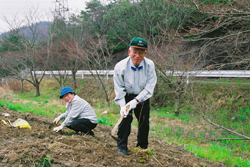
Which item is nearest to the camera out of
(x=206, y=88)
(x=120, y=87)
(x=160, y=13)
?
(x=120, y=87)

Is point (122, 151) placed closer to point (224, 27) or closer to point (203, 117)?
point (203, 117)

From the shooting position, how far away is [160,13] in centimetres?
1297

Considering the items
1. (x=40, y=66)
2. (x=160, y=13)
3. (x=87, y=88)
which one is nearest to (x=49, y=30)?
(x=40, y=66)

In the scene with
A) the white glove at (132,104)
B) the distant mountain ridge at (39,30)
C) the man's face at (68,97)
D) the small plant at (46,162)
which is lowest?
the small plant at (46,162)

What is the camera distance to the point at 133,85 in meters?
2.91

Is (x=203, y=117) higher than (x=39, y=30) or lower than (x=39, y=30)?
lower

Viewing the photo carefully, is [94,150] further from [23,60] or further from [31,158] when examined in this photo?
[23,60]

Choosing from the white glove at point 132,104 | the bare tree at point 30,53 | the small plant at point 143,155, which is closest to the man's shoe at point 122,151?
the small plant at point 143,155

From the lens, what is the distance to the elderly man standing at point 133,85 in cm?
282

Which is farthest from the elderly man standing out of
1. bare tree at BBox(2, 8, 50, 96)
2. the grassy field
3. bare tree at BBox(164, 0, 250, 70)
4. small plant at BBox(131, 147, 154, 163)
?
bare tree at BBox(2, 8, 50, 96)

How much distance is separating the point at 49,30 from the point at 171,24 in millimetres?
11079

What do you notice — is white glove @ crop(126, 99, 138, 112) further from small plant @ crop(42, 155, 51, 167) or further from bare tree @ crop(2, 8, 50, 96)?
bare tree @ crop(2, 8, 50, 96)

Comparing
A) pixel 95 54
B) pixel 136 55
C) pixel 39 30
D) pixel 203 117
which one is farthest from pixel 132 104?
pixel 39 30

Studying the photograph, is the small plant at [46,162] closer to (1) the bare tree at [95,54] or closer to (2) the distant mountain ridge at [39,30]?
(1) the bare tree at [95,54]
